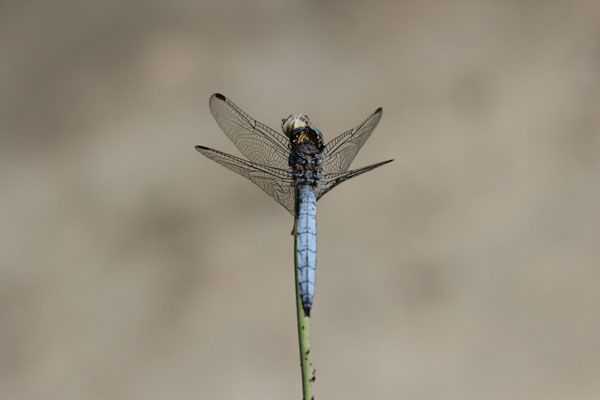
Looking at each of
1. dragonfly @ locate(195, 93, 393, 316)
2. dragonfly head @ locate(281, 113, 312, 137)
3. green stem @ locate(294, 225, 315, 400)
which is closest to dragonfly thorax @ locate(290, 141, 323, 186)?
dragonfly @ locate(195, 93, 393, 316)

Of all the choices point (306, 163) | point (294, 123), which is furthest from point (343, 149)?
point (294, 123)

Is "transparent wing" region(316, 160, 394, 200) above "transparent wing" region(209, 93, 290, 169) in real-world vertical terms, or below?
below

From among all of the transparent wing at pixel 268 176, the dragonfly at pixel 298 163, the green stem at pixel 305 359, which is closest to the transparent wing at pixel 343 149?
the dragonfly at pixel 298 163

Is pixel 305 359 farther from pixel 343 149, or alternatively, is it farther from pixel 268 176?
pixel 343 149

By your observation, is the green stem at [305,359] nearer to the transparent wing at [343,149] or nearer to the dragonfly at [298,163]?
the dragonfly at [298,163]

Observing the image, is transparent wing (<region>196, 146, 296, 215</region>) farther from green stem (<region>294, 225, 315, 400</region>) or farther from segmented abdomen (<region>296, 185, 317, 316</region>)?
green stem (<region>294, 225, 315, 400</region>)

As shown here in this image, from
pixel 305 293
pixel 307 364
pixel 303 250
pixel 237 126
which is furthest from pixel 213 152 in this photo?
pixel 307 364

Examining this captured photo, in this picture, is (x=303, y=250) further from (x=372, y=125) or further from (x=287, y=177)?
(x=372, y=125)
